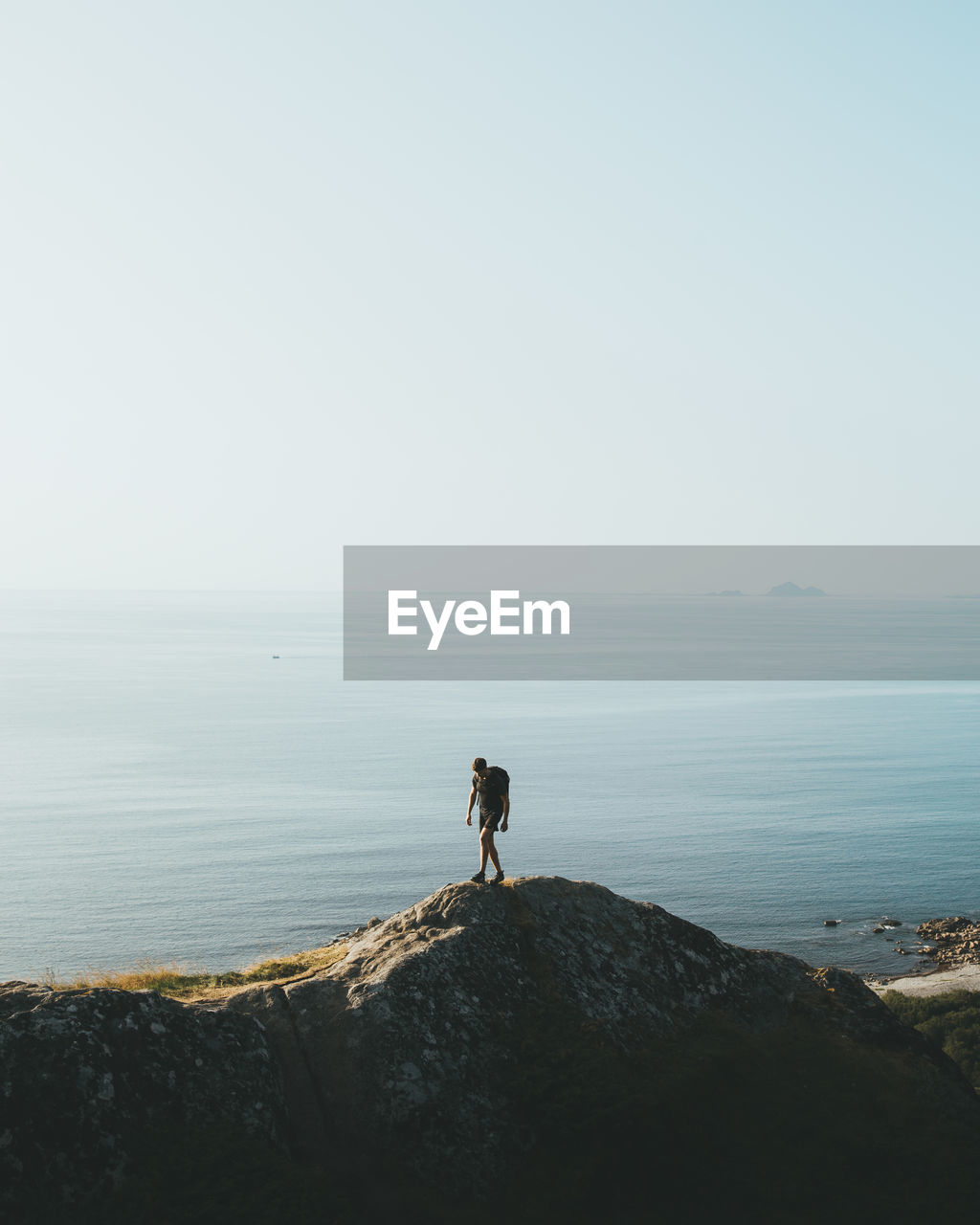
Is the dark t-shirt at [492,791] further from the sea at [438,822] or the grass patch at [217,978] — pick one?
the sea at [438,822]

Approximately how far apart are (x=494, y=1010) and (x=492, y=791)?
545 centimetres

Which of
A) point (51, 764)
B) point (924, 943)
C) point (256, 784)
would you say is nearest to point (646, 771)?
point (256, 784)

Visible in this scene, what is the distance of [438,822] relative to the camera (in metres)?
90.2

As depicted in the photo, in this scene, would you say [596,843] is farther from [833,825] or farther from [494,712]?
[494,712]

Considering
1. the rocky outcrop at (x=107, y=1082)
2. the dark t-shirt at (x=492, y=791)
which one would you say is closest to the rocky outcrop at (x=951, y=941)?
the dark t-shirt at (x=492, y=791)

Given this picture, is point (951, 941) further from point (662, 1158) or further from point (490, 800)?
point (490, 800)

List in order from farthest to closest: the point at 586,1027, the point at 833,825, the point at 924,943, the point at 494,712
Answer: the point at 494,712, the point at 833,825, the point at 924,943, the point at 586,1027

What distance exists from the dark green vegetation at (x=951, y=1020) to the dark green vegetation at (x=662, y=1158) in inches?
680

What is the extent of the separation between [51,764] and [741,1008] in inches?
4390

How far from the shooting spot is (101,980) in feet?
93.1

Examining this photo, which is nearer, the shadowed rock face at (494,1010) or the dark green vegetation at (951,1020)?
the shadowed rock face at (494,1010)

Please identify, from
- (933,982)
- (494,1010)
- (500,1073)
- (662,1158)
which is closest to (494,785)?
(494,1010)

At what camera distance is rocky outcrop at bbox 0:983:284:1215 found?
18.7 m

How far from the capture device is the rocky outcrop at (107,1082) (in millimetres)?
18656
